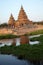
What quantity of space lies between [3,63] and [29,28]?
110ft

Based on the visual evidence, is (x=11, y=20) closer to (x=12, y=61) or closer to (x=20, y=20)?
(x=20, y=20)

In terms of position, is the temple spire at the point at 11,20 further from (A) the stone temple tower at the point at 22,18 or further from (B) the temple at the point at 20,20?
(A) the stone temple tower at the point at 22,18

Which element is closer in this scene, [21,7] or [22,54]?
[22,54]

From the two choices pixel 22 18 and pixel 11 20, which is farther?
pixel 11 20

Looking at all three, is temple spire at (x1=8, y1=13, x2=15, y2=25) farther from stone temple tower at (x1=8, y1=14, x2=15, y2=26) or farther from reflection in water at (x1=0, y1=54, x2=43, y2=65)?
reflection in water at (x1=0, y1=54, x2=43, y2=65)

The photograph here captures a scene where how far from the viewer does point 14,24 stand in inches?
2058

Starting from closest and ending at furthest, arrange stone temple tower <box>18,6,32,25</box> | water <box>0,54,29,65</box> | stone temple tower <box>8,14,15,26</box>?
water <box>0,54,29,65</box>
stone temple tower <box>18,6,32,25</box>
stone temple tower <box>8,14,15,26</box>

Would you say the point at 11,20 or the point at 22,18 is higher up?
the point at 22,18

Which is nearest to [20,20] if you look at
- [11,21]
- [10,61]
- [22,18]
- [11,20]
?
[22,18]

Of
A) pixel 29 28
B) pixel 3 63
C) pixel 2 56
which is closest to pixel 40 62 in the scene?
pixel 3 63

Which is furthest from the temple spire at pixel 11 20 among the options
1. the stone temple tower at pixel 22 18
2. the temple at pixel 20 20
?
the stone temple tower at pixel 22 18

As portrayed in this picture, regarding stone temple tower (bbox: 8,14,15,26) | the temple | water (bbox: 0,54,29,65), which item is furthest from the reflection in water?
stone temple tower (bbox: 8,14,15,26)

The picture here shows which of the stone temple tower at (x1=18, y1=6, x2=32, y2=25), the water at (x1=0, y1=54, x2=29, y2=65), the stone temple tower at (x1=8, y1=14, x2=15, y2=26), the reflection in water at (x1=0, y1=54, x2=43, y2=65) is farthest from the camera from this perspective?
the stone temple tower at (x1=8, y1=14, x2=15, y2=26)

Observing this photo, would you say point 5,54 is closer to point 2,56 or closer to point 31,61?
point 2,56
